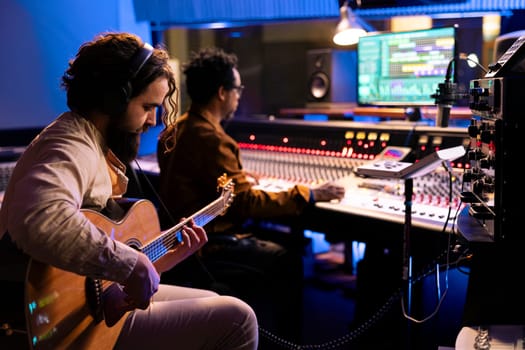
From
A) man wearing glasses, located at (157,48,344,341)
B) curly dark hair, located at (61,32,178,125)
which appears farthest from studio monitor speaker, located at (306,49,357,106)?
curly dark hair, located at (61,32,178,125)

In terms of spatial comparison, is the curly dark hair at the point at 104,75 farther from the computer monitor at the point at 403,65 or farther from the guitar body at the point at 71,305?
the computer monitor at the point at 403,65

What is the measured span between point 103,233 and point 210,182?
38.6 inches

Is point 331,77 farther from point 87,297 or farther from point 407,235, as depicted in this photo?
point 87,297

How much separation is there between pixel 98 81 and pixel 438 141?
5.37ft

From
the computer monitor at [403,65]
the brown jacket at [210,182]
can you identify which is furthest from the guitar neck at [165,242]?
the computer monitor at [403,65]

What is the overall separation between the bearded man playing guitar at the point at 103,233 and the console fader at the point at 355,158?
2.42 ft

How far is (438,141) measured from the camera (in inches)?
104

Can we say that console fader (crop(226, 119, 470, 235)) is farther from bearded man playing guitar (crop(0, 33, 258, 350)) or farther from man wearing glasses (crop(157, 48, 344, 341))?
bearded man playing guitar (crop(0, 33, 258, 350))

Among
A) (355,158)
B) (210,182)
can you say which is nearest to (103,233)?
(210,182)

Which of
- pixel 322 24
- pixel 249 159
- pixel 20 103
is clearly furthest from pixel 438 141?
pixel 322 24

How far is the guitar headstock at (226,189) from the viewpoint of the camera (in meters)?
2.24

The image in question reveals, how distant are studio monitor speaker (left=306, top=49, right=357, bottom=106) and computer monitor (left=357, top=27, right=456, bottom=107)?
0.46 meters

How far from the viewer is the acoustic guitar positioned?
1389 millimetres

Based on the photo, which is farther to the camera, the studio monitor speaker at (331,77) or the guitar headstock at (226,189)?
the studio monitor speaker at (331,77)
